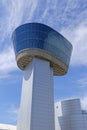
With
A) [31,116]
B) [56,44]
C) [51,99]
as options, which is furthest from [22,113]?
[56,44]

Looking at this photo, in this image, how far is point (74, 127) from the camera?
6969 cm

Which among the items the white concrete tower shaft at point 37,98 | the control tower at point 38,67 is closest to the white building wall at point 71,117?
the control tower at point 38,67

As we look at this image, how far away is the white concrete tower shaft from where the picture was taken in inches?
2096

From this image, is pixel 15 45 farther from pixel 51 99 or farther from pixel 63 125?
pixel 63 125

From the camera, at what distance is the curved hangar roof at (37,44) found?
206 feet

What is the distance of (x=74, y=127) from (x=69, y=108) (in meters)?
7.75

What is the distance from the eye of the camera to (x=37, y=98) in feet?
185

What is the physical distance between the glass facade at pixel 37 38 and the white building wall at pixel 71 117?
19426 mm

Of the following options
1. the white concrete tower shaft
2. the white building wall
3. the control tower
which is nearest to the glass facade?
the control tower

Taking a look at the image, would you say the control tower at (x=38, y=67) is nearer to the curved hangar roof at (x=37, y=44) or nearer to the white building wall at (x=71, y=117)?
the curved hangar roof at (x=37, y=44)

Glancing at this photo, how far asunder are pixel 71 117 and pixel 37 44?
31.6 meters

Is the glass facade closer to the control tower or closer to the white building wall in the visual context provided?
the control tower

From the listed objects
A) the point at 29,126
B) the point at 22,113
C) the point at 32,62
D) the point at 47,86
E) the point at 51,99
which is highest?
the point at 32,62

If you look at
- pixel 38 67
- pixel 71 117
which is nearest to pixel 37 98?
pixel 38 67
